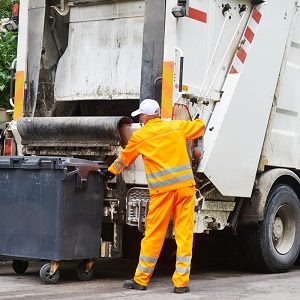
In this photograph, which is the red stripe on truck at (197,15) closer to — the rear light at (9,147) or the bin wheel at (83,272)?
the rear light at (9,147)

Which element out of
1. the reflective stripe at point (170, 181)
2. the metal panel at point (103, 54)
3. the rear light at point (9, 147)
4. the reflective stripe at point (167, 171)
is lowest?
the reflective stripe at point (170, 181)

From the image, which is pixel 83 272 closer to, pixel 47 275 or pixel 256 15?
pixel 47 275

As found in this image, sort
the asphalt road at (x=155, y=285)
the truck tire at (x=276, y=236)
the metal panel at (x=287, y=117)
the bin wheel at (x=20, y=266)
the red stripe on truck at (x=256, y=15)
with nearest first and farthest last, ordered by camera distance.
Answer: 1. the asphalt road at (x=155, y=285)
2. the bin wheel at (x=20, y=266)
3. the red stripe on truck at (x=256, y=15)
4. the truck tire at (x=276, y=236)
5. the metal panel at (x=287, y=117)

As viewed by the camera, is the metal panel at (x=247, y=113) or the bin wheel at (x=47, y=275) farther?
the metal panel at (x=247, y=113)

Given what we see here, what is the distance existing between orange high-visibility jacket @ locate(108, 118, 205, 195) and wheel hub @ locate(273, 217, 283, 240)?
1.53 meters

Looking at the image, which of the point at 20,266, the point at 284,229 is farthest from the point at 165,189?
the point at 284,229

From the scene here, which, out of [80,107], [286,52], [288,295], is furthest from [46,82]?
[288,295]

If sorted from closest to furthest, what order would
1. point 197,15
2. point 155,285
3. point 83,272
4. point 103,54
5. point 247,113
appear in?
point 155,285 → point 83,272 → point 197,15 → point 247,113 → point 103,54

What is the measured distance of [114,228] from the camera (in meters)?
6.37

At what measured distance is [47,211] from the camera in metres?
6.00

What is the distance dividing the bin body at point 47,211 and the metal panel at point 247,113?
0.99m

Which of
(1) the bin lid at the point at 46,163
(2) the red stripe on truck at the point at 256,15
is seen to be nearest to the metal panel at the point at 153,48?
(1) the bin lid at the point at 46,163

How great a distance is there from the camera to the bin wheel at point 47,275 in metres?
6.03

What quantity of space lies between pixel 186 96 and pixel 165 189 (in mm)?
847
